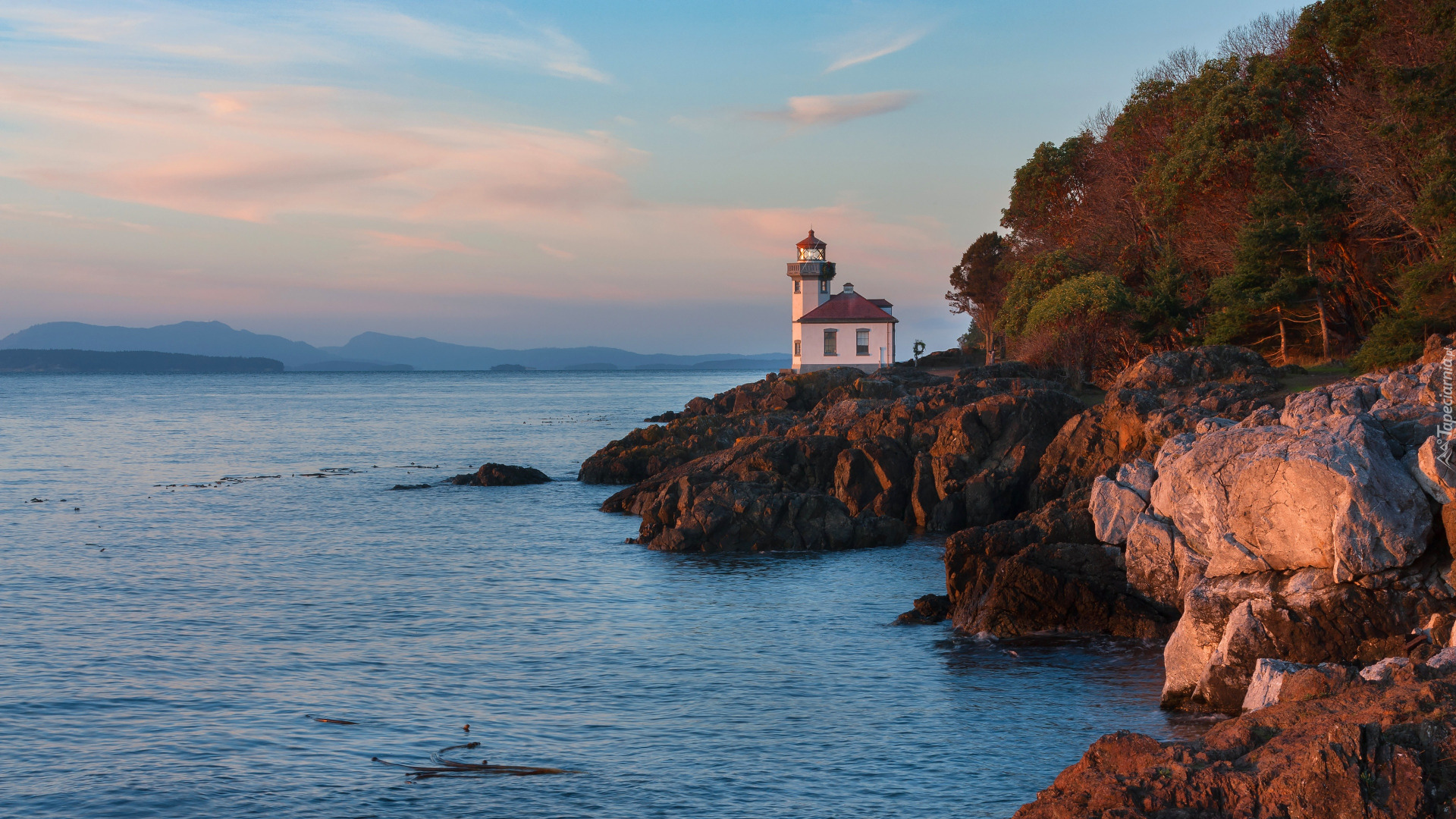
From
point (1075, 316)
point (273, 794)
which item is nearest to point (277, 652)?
point (273, 794)

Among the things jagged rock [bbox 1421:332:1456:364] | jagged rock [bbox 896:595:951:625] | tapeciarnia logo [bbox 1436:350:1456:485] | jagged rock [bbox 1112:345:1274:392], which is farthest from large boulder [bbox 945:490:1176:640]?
jagged rock [bbox 1112:345:1274:392]

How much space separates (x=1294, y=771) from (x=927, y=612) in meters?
12.0

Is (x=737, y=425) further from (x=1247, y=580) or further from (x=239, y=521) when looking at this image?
(x=1247, y=580)

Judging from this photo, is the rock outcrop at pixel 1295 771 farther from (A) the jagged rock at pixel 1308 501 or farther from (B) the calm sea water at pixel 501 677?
(A) the jagged rock at pixel 1308 501

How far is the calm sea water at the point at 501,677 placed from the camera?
1140 centimetres

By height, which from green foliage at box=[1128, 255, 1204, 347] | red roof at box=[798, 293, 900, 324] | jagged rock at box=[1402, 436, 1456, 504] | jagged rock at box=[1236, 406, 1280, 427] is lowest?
jagged rock at box=[1402, 436, 1456, 504]

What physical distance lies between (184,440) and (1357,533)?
64754 millimetres

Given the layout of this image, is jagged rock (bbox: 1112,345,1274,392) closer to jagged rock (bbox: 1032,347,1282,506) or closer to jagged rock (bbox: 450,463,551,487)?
jagged rock (bbox: 1032,347,1282,506)

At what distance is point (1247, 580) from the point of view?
46.4 feet

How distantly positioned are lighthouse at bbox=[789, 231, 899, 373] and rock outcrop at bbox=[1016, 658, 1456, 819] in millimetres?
67236

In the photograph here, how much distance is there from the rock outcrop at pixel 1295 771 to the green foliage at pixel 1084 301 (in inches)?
1512

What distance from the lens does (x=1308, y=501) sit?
1356 centimetres

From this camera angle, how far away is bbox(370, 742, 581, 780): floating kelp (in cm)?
1170

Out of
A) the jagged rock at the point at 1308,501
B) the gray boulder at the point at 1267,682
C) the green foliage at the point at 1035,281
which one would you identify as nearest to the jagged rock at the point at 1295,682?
the gray boulder at the point at 1267,682
